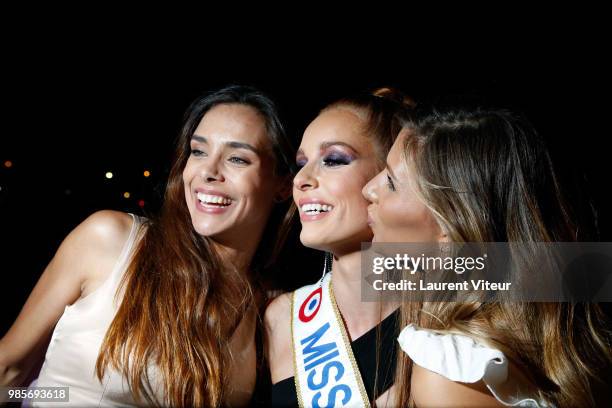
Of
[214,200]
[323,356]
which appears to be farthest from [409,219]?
[214,200]

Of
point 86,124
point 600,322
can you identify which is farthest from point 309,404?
point 86,124

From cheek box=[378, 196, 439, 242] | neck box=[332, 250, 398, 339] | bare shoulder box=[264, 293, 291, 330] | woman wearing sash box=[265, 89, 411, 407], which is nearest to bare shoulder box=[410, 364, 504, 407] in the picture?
cheek box=[378, 196, 439, 242]

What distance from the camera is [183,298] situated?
1996 mm

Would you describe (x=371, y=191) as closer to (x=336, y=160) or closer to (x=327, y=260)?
(x=336, y=160)

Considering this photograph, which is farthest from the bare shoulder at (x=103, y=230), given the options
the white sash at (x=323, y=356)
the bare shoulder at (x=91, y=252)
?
the white sash at (x=323, y=356)

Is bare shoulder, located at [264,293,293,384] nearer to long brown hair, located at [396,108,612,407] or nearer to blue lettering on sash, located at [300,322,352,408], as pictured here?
blue lettering on sash, located at [300,322,352,408]

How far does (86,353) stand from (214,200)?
2.26ft

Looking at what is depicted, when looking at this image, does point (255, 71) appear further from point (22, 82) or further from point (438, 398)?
point (438, 398)

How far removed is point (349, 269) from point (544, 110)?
38.0 inches

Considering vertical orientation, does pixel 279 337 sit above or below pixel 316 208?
below

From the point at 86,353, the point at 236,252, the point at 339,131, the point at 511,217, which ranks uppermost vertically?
the point at 339,131

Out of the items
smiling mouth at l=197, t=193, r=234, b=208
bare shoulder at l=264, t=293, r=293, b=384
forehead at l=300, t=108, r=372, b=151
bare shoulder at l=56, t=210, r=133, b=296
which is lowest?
bare shoulder at l=264, t=293, r=293, b=384

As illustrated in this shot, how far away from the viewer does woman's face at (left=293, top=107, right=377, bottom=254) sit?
189 cm

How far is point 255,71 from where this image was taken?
2.58 metres
